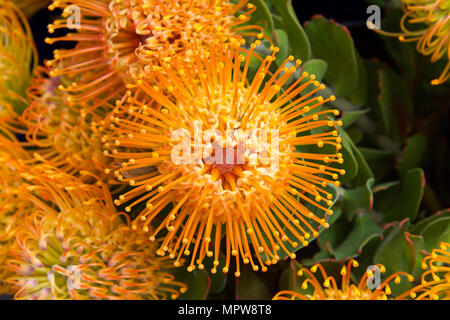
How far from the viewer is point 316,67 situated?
2.06 ft

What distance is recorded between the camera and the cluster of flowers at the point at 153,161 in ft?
1.73

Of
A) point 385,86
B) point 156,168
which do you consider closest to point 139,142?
point 156,168

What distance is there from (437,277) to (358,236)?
0.40 ft

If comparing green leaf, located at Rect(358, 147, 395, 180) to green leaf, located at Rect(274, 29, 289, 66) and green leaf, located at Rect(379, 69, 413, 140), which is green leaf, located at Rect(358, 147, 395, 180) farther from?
green leaf, located at Rect(274, 29, 289, 66)

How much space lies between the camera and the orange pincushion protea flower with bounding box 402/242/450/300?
0.54 m

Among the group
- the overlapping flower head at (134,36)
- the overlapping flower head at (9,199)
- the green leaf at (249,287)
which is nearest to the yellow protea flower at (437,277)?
the green leaf at (249,287)

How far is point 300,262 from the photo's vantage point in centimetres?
66

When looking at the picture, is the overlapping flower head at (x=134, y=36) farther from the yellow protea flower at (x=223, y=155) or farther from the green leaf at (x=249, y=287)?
the green leaf at (x=249, y=287)

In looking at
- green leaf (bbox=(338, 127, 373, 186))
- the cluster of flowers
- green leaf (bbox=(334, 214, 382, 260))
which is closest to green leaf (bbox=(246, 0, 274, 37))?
the cluster of flowers

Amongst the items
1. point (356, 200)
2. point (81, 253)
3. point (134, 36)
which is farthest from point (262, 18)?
point (81, 253)

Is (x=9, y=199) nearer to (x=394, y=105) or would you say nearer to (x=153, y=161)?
(x=153, y=161)

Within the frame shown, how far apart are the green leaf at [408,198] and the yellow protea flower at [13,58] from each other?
56 centimetres
